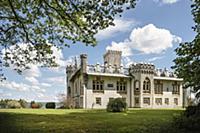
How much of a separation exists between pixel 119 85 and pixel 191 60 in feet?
125

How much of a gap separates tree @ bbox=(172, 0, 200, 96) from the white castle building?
33.3 metres

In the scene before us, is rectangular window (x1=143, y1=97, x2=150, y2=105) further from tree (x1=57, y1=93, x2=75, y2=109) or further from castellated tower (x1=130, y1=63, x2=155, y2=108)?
tree (x1=57, y1=93, x2=75, y2=109)

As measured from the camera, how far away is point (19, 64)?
60.7ft

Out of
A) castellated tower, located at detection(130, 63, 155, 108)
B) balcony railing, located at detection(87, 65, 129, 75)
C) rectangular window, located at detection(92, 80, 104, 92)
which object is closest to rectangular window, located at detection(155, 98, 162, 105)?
castellated tower, located at detection(130, 63, 155, 108)

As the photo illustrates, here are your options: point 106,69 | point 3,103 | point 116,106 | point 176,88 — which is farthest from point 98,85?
point 116,106

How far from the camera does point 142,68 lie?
52.7 m

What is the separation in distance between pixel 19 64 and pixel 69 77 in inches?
1525

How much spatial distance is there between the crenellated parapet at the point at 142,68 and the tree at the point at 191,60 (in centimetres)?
3675

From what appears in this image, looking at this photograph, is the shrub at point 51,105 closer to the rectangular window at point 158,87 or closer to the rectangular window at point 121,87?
the rectangular window at point 121,87

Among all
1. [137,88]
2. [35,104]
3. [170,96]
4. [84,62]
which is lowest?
[35,104]

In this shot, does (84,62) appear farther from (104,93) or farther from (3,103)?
(3,103)

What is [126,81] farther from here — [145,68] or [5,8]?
[5,8]

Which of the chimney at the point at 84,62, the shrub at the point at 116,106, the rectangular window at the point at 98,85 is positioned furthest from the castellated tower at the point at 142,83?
the shrub at the point at 116,106

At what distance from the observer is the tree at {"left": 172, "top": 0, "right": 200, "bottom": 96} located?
573 inches
